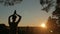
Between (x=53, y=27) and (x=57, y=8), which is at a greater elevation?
(x=57, y=8)

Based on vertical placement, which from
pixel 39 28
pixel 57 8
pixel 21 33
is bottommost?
pixel 39 28

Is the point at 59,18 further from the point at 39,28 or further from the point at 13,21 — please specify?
the point at 13,21

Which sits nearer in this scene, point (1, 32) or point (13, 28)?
point (13, 28)

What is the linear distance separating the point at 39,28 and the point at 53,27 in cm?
116

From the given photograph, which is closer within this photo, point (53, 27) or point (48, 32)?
point (48, 32)

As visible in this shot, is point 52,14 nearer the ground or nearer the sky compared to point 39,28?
nearer the sky

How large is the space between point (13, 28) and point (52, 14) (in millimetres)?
5707

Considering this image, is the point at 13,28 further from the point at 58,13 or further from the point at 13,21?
the point at 58,13

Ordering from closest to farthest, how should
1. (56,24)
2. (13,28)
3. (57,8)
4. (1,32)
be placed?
(13,28) < (1,32) < (57,8) < (56,24)

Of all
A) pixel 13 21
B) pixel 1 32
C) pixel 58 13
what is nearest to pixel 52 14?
pixel 58 13

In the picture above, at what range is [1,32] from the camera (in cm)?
1111

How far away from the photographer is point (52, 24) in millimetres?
16469

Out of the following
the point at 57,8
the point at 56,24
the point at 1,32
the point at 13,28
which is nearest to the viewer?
the point at 13,28

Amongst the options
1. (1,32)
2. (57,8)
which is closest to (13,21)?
(1,32)
